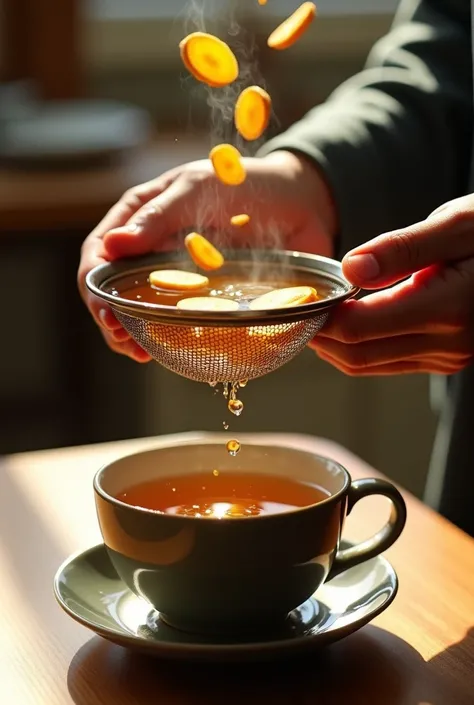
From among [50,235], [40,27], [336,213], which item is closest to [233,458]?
[336,213]

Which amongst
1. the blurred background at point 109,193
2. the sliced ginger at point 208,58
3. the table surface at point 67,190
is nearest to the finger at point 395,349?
the sliced ginger at point 208,58

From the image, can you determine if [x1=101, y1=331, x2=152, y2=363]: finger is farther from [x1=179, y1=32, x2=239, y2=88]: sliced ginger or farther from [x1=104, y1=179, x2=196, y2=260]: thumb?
[x1=179, y1=32, x2=239, y2=88]: sliced ginger

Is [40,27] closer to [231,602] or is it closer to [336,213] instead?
[336,213]

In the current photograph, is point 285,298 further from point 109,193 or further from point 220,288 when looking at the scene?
point 109,193

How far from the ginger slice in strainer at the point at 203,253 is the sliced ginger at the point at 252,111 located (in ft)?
0.33

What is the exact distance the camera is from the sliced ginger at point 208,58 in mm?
925

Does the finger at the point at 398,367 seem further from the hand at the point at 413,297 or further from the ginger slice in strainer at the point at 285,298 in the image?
the ginger slice in strainer at the point at 285,298

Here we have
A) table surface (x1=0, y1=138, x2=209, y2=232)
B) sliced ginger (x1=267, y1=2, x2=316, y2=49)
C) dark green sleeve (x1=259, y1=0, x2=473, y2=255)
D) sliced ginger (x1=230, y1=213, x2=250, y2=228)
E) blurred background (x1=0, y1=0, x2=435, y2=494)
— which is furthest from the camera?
blurred background (x1=0, y1=0, x2=435, y2=494)

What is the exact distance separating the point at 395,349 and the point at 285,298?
0.14 m

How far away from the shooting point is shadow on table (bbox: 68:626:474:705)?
74cm

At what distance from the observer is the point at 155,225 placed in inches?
42.3

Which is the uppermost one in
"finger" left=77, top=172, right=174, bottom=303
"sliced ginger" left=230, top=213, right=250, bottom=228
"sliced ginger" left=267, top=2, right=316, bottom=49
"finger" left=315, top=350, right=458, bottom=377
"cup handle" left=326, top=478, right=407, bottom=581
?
"sliced ginger" left=267, top=2, right=316, bottom=49

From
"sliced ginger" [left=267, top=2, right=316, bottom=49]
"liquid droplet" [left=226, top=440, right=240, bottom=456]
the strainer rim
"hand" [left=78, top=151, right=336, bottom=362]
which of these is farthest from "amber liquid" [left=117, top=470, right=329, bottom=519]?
"sliced ginger" [left=267, top=2, right=316, bottom=49]

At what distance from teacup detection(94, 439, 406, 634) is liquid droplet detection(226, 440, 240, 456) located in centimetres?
9
